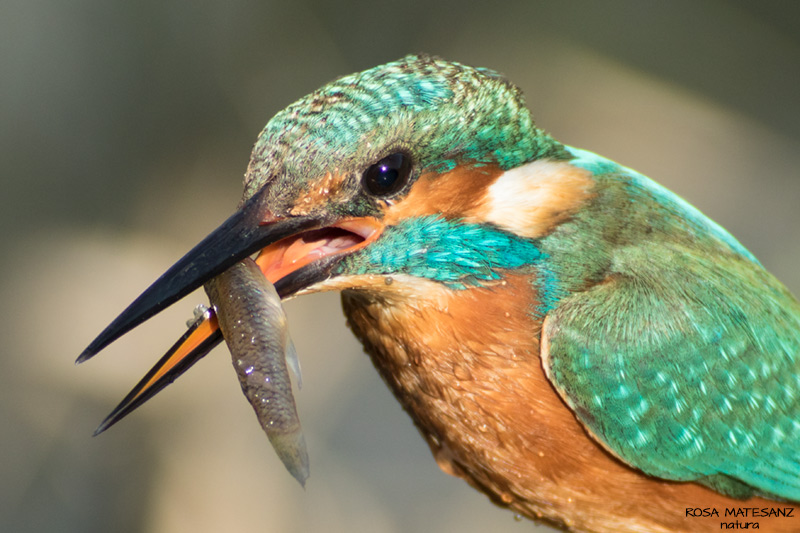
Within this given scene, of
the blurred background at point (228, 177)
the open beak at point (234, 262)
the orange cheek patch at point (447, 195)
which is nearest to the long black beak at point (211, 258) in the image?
the open beak at point (234, 262)

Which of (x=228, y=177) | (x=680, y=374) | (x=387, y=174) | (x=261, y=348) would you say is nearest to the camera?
(x=261, y=348)

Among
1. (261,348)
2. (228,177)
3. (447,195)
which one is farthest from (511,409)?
(228,177)

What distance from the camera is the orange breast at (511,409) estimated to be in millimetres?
1343

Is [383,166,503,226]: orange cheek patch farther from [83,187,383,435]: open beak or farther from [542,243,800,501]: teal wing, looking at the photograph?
[542,243,800,501]: teal wing

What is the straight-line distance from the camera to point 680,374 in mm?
1326

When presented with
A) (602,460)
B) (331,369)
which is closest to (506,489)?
(602,460)

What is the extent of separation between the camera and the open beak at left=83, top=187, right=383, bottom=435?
113cm

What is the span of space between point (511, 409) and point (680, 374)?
27 centimetres

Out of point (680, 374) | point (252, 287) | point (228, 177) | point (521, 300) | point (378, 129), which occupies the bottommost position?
point (680, 374)

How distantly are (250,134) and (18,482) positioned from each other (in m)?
1.60

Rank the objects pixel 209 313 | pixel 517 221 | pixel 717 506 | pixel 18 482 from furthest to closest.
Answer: pixel 18 482, pixel 717 506, pixel 517 221, pixel 209 313

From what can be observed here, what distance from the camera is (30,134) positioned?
3295mm

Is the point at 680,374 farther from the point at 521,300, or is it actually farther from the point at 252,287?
the point at 252,287

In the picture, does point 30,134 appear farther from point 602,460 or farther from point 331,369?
point 602,460
